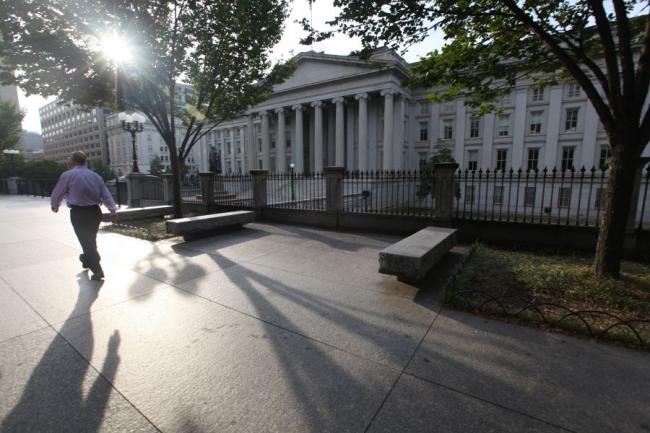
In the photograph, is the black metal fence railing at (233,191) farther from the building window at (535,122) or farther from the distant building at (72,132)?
the distant building at (72,132)

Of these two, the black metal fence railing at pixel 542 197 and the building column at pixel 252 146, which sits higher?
the building column at pixel 252 146

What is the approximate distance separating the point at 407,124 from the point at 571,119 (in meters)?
17.6

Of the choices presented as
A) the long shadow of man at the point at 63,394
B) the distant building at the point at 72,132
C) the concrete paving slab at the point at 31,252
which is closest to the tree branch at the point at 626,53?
the long shadow of man at the point at 63,394

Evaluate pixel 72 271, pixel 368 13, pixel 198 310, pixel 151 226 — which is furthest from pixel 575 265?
pixel 151 226

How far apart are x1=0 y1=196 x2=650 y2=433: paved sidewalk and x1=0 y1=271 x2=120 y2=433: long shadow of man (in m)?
0.01

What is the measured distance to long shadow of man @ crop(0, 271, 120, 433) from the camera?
2297 mm

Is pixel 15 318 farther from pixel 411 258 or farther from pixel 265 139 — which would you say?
pixel 265 139

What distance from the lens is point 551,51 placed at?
5734mm

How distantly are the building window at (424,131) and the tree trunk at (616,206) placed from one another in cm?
3800

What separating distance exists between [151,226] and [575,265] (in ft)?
40.9

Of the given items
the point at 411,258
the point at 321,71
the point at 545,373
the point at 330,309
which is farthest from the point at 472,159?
the point at 545,373

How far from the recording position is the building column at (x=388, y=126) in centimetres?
3438

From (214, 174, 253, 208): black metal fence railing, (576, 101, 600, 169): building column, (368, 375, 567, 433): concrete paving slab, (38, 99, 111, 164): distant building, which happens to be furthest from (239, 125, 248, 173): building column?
(38, 99, 111, 164): distant building

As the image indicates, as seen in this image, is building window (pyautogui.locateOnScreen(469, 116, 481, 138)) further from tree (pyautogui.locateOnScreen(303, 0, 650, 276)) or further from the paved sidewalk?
the paved sidewalk
